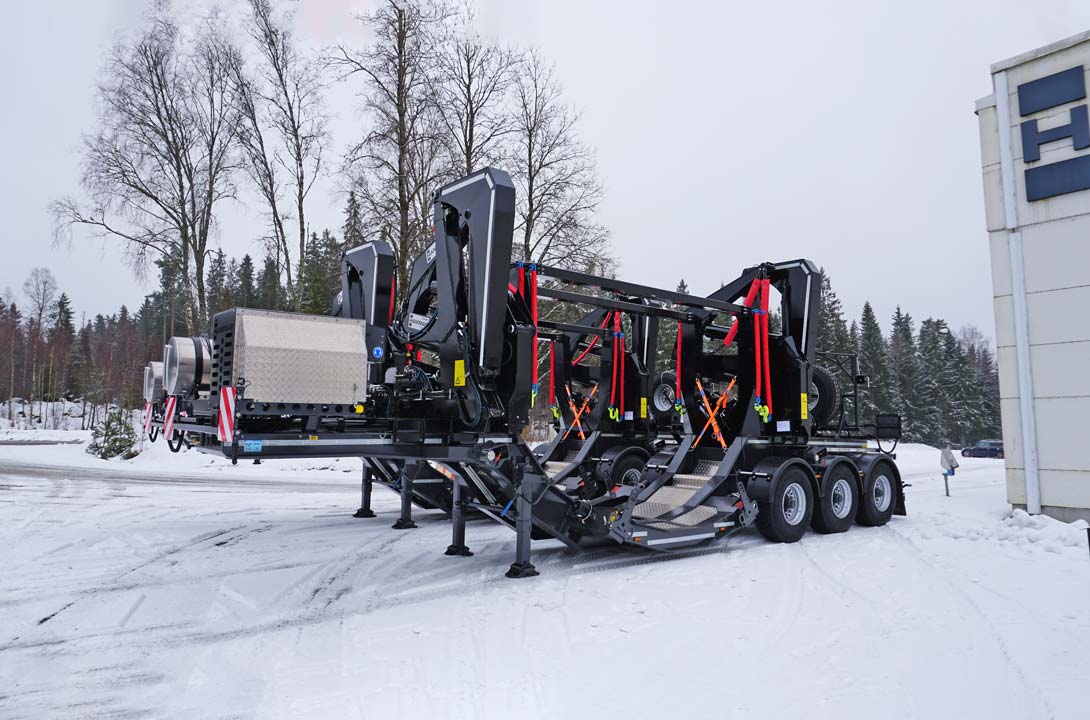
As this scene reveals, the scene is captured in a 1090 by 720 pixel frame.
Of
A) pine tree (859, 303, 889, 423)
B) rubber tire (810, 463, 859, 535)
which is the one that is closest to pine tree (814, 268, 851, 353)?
pine tree (859, 303, 889, 423)

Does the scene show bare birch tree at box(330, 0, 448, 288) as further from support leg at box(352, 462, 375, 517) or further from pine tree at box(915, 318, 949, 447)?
pine tree at box(915, 318, 949, 447)

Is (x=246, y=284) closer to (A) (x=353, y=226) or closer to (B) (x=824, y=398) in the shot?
(A) (x=353, y=226)

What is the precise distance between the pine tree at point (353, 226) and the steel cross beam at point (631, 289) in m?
12.7

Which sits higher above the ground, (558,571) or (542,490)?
(542,490)

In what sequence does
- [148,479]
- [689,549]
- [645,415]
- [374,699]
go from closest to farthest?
[374,699], [689,549], [645,415], [148,479]

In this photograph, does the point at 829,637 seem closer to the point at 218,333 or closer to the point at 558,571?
the point at 558,571

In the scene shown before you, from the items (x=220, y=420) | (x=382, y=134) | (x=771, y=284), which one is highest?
(x=382, y=134)

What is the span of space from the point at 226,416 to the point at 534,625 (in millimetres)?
2841

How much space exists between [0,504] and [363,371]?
9912 millimetres

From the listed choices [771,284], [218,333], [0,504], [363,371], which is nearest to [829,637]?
[363,371]

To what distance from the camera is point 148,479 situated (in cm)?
1758

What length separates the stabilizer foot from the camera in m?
6.98

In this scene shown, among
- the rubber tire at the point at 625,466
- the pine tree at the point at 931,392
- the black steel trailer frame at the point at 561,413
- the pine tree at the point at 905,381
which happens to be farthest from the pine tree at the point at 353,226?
the pine tree at the point at 931,392

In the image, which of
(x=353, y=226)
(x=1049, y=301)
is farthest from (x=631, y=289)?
(x=353, y=226)
